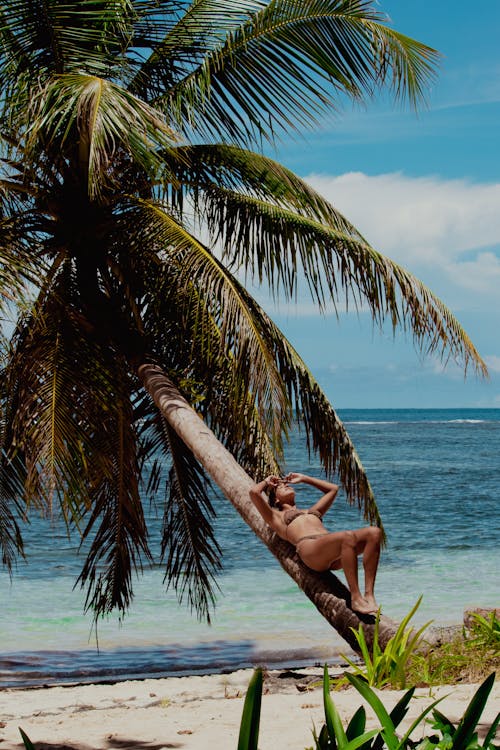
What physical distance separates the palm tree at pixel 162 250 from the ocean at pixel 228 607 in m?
0.95

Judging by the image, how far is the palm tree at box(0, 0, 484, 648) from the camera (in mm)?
7281

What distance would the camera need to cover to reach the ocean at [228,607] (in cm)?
1062

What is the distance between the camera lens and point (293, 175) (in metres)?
8.83

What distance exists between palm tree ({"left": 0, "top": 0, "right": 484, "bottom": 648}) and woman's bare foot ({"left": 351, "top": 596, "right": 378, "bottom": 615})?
1411 millimetres

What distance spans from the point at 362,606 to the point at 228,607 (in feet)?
25.8

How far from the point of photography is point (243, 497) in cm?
669

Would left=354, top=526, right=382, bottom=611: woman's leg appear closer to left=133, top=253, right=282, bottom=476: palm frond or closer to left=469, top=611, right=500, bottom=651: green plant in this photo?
left=469, top=611, right=500, bottom=651: green plant

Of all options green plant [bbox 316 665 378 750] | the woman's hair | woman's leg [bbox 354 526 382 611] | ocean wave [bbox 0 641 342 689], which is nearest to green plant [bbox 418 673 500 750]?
green plant [bbox 316 665 378 750]

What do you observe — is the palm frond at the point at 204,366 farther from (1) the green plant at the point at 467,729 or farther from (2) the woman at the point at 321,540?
(1) the green plant at the point at 467,729

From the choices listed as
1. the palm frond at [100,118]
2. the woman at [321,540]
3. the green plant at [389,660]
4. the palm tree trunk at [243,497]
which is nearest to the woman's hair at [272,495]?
the woman at [321,540]

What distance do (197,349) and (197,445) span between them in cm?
139

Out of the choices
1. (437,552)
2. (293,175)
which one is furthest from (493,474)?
(293,175)

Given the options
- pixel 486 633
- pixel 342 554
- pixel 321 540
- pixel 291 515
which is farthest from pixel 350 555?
pixel 486 633

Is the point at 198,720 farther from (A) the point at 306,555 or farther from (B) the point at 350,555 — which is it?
(B) the point at 350,555
